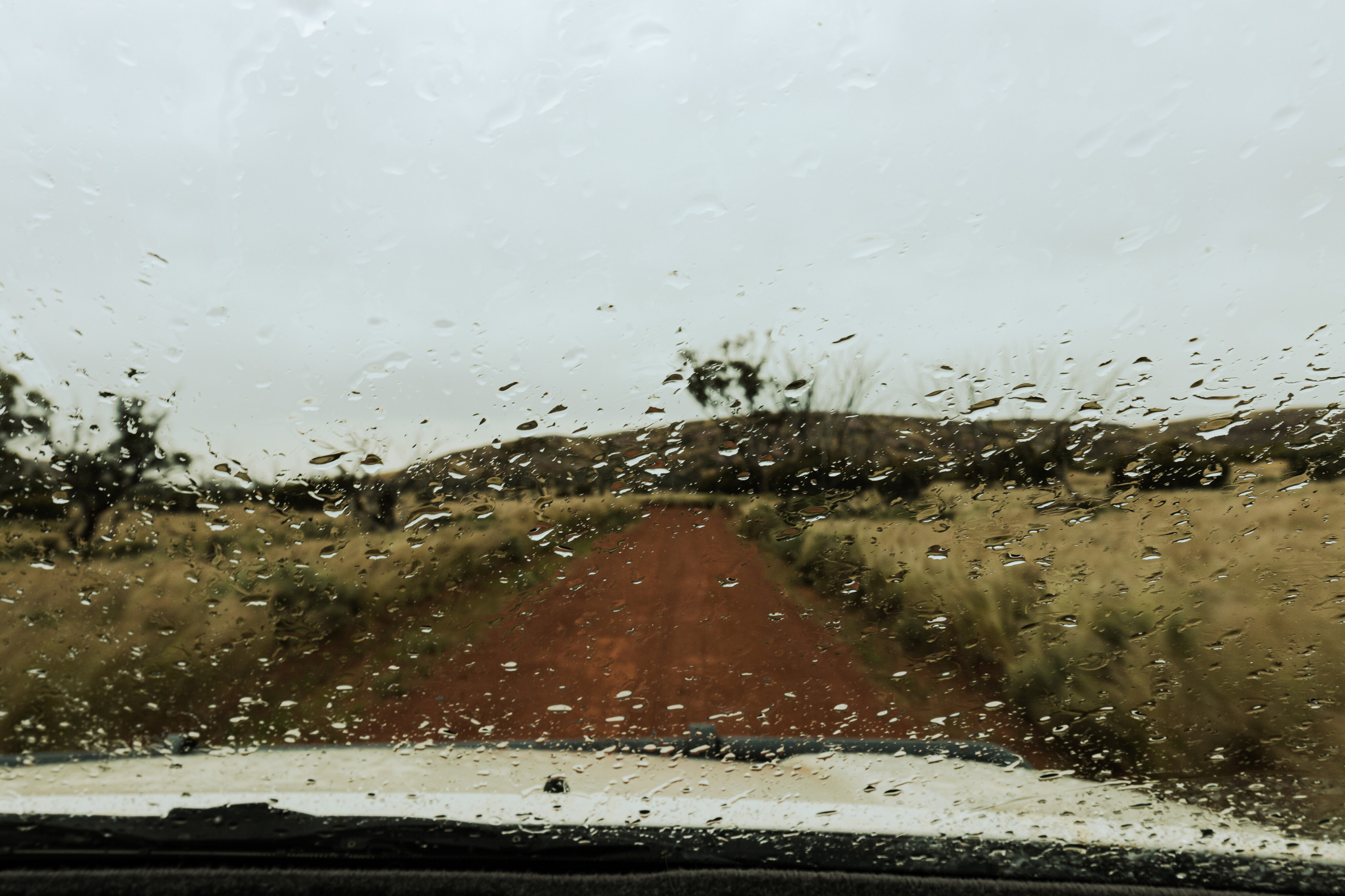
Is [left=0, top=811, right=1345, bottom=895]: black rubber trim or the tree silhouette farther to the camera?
the tree silhouette

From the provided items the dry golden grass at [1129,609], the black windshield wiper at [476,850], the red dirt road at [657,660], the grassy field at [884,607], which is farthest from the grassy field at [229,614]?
the dry golden grass at [1129,609]

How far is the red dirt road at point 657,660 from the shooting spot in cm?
→ 226

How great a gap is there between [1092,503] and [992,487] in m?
0.34

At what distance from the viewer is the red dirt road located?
2262 millimetres

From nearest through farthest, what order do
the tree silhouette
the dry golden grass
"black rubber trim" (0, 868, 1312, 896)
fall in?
1. "black rubber trim" (0, 868, 1312, 896)
2. the tree silhouette
3. the dry golden grass

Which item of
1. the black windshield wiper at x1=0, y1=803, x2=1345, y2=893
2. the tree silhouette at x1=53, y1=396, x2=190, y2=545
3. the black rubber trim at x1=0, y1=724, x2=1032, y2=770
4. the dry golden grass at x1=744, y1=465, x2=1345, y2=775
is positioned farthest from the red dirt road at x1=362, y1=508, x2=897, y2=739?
the tree silhouette at x1=53, y1=396, x2=190, y2=545

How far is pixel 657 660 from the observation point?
2.53 metres

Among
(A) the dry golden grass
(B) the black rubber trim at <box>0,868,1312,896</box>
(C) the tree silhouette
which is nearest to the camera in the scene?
(B) the black rubber trim at <box>0,868,1312,896</box>

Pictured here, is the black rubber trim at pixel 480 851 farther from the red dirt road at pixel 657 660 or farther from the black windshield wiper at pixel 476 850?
the red dirt road at pixel 657 660

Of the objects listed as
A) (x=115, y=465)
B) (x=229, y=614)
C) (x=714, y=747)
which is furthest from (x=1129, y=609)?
(x=115, y=465)

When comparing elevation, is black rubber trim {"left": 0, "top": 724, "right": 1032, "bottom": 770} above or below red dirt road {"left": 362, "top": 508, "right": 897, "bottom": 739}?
below

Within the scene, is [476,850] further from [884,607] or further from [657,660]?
[884,607]

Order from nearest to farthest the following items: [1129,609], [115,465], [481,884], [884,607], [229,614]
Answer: [481,884] < [115,465] < [229,614] < [1129,609] < [884,607]

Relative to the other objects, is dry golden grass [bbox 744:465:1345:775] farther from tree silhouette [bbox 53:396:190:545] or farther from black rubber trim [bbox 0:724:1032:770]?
tree silhouette [bbox 53:396:190:545]
